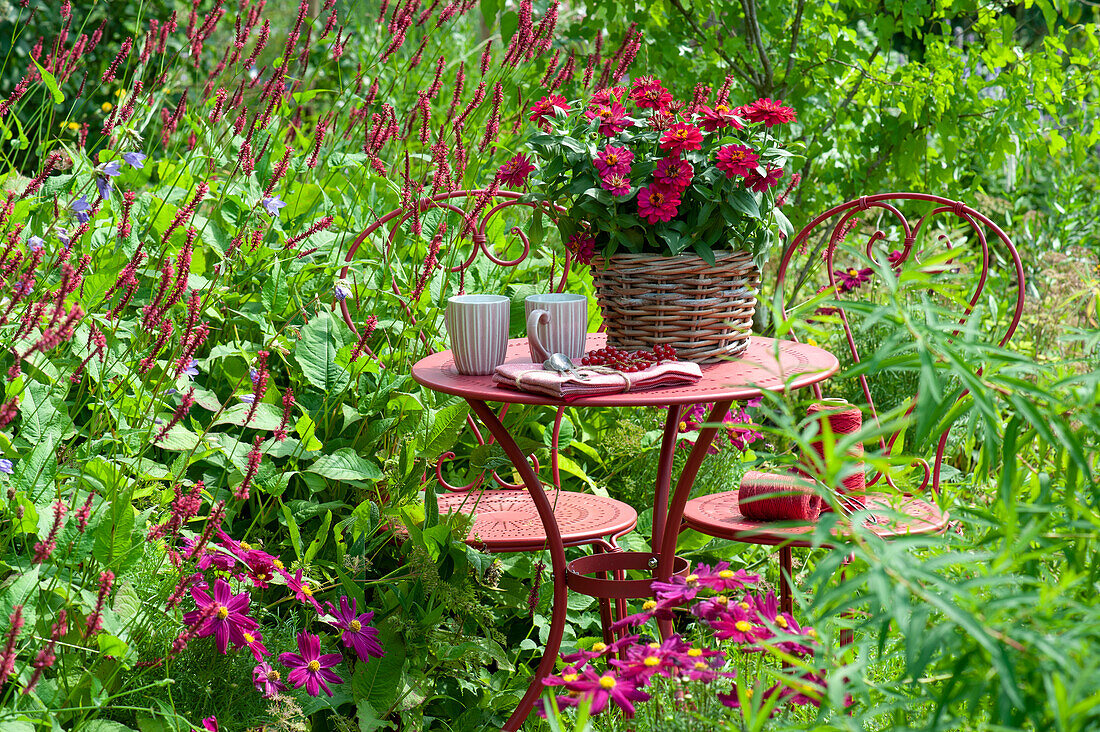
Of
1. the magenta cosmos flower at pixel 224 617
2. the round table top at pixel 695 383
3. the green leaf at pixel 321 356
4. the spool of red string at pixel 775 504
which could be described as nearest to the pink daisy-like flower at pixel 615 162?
the round table top at pixel 695 383

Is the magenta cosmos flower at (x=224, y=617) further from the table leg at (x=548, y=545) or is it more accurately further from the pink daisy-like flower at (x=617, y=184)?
the pink daisy-like flower at (x=617, y=184)

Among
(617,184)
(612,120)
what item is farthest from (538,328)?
(612,120)

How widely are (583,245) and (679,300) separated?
192 mm

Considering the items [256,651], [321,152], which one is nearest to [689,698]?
[256,651]

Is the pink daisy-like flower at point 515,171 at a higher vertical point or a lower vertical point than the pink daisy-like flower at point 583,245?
higher

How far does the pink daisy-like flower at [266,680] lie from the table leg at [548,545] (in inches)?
17.3

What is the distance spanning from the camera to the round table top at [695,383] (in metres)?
1.51

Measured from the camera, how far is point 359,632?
1.70 m

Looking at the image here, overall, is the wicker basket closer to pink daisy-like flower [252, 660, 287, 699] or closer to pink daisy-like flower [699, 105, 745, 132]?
pink daisy-like flower [699, 105, 745, 132]

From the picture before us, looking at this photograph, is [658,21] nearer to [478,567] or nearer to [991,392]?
[478,567]

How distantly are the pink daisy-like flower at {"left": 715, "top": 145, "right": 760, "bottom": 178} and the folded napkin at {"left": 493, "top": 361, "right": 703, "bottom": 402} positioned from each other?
0.32 meters

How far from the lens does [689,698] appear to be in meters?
1.20

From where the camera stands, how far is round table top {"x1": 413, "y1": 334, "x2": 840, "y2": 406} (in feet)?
4.95

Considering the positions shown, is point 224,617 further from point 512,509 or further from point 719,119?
point 719,119
